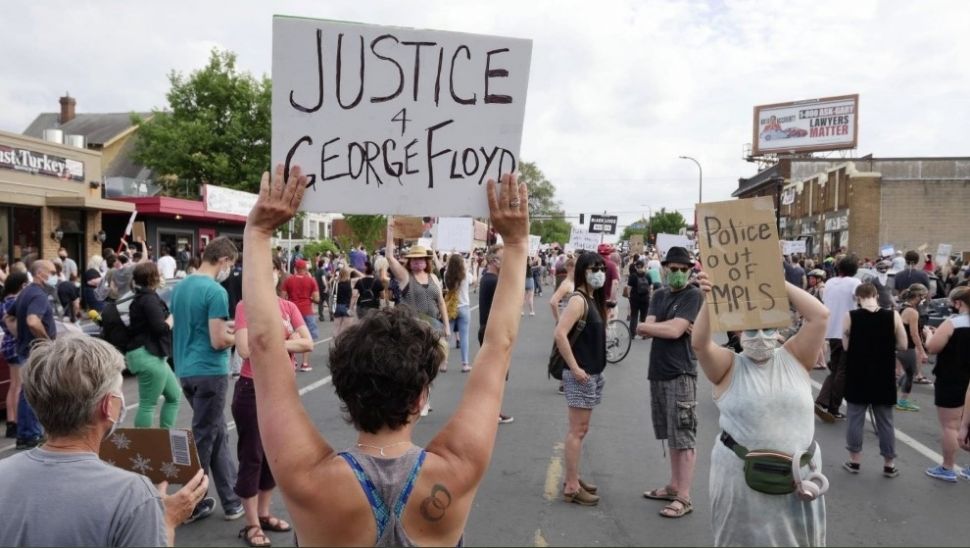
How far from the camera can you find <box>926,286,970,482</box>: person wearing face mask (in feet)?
19.9

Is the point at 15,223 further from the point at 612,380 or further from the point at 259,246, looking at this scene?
the point at 259,246

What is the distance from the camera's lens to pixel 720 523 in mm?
3346

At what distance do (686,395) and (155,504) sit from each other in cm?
408

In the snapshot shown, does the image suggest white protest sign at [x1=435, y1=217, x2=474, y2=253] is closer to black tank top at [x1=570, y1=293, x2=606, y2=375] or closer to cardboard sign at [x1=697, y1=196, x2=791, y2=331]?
black tank top at [x1=570, y1=293, x2=606, y2=375]

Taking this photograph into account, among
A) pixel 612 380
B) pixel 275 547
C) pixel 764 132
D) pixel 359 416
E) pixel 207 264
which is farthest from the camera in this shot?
pixel 764 132

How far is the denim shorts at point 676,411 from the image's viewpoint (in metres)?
5.14

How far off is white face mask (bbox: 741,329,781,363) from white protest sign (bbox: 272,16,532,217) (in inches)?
75.0

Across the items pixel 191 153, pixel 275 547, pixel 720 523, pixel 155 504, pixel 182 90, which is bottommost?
pixel 275 547

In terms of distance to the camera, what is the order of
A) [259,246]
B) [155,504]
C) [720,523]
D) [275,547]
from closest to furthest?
[259,246] → [155,504] → [720,523] → [275,547]

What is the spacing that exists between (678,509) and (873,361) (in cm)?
262

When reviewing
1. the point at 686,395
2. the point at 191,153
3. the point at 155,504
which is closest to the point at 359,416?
the point at 155,504

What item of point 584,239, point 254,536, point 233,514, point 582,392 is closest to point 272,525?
point 254,536

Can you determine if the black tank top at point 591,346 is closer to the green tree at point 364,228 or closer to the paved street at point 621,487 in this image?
the paved street at point 621,487

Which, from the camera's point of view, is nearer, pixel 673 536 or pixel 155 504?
pixel 155 504
